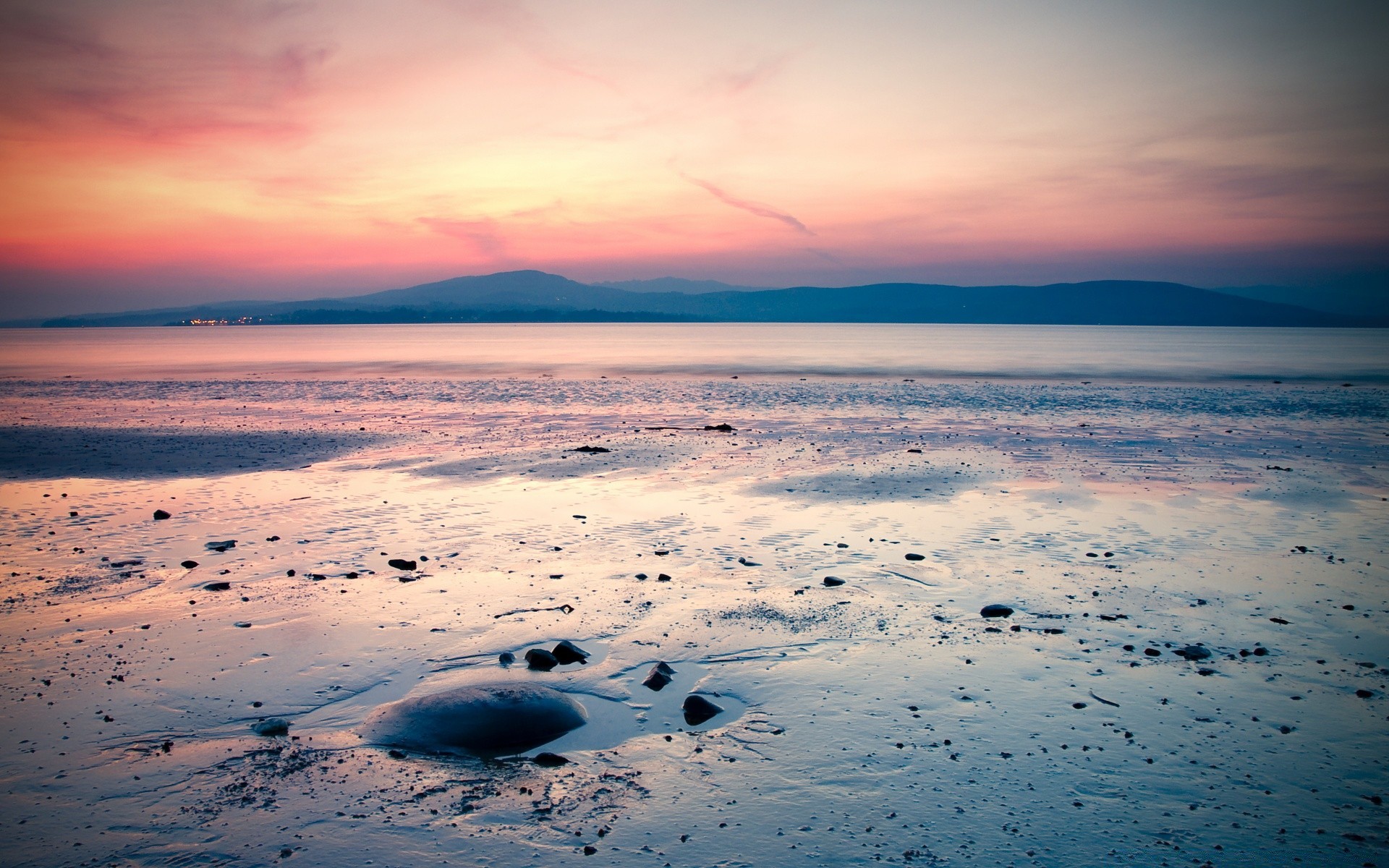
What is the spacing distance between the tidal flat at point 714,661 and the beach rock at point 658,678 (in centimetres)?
7

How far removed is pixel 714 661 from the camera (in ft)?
27.9

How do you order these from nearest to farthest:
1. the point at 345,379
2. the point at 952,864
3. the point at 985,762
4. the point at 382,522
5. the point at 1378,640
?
the point at 952,864, the point at 985,762, the point at 1378,640, the point at 382,522, the point at 345,379

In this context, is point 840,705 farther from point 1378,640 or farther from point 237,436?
point 237,436

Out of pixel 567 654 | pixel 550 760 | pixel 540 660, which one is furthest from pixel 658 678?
pixel 550 760

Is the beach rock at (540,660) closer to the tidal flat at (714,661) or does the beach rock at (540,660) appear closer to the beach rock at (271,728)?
the tidal flat at (714,661)

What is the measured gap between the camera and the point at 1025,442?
2461 cm

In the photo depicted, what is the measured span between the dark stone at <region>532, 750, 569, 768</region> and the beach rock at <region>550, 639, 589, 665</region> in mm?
1806

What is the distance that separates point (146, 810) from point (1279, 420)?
35.5 m

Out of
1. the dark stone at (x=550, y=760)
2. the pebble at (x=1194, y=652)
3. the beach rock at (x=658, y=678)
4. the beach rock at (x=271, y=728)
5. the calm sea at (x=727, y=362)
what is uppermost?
the calm sea at (x=727, y=362)

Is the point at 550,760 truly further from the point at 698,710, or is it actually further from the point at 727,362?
the point at 727,362

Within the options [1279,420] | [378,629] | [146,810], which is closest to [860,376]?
[1279,420]

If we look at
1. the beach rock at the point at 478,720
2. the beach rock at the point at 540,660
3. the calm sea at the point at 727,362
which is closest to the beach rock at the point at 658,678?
the beach rock at the point at 478,720

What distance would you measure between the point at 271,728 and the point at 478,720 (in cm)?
180

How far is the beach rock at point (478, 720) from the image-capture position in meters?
6.78
